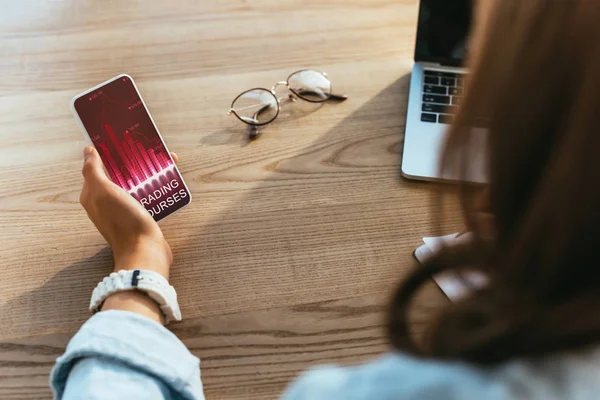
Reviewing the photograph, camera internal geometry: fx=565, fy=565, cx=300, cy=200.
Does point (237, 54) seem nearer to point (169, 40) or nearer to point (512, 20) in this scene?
point (169, 40)

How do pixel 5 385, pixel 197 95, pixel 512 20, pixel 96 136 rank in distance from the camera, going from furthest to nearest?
1. pixel 197 95
2. pixel 96 136
3. pixel 5 385
4. pixel 512 20

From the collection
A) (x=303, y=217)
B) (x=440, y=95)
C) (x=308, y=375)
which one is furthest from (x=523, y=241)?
(x=440, y=95)

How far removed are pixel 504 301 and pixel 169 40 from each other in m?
0.71

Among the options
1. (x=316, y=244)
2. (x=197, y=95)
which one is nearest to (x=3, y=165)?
(x=197, y=95)

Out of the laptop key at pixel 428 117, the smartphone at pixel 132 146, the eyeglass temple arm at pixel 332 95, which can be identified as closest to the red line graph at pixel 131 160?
the smartphone at pixel 132 146

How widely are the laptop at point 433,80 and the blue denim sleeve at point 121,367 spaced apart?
379 millimetres

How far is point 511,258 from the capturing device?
1.20 feet

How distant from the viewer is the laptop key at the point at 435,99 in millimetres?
809

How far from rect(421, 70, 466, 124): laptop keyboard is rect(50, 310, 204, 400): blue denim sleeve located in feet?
1.51

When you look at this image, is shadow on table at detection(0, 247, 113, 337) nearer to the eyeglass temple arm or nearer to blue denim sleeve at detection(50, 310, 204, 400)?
blue denim sleeve at detection(50, 310, 204, 400)

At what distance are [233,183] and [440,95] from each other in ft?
1.06

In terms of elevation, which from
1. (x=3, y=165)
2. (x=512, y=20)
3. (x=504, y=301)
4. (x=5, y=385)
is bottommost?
(x=5, y=385)

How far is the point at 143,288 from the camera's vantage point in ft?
2.10

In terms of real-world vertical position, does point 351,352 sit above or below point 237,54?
below
